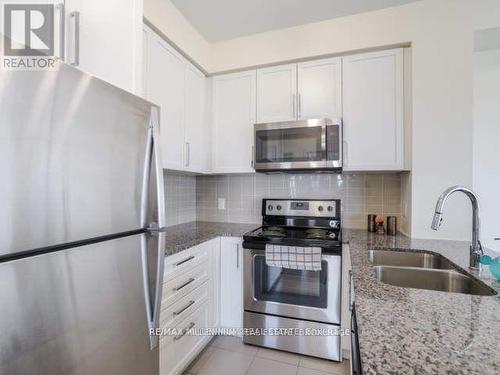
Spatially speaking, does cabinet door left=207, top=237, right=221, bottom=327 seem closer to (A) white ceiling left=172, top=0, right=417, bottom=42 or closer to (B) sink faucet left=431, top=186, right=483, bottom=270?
(B) sink faucet left=431, top=186, right=483, bottom=270

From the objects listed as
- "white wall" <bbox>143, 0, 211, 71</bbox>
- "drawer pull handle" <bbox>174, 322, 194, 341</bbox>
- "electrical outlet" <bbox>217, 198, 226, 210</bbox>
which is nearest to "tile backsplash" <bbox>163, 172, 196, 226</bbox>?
"electrical outlet" <bbox>217, 198, 226, 210</bbox>

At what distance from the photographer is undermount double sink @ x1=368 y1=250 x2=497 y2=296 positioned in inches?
43.4

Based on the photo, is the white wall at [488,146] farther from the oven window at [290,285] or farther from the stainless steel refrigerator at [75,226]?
the stainless steel refrigerator at [75,226]

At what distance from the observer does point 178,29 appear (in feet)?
6.39

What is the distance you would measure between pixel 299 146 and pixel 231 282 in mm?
1247

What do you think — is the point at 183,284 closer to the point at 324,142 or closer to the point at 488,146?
the point at 324,142

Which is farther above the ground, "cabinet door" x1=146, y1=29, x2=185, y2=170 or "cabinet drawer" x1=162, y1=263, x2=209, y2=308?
"cabinet door" x1=146, y1=29, x2=185, y2=170

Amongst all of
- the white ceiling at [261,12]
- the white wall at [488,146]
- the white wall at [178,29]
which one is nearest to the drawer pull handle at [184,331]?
the white wall at [178,29]

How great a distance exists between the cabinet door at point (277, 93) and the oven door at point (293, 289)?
1.18m

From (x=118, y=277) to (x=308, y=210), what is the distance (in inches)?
69.4

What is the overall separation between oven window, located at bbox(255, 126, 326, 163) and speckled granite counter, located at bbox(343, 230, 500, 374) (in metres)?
1.21

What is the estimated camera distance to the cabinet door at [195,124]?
215 cm

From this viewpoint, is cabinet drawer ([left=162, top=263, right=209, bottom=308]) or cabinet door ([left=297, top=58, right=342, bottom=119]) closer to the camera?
cabinet drawer ([left=162, top=263, right=209, bottom=308])

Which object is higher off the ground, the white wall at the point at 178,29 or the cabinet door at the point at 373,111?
the white wall at the point at 178,29
